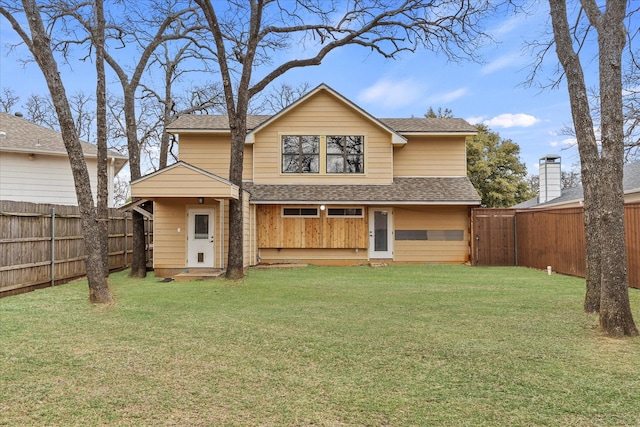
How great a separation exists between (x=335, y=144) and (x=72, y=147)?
9.58 metres

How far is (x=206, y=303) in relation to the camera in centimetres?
782

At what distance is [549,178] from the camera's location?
2134 cm

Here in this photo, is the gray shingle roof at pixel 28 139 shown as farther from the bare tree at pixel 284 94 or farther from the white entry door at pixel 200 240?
the bare tree at pixel 284 94

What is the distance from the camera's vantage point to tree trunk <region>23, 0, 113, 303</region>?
7.14 m

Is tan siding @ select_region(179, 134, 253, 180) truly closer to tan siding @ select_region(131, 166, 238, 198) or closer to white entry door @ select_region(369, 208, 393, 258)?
tan siding @ select_region(131, 166, 238, 198)

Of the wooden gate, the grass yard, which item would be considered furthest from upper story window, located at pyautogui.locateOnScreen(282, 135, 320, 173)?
the grass yard

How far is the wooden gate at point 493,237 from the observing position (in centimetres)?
1495

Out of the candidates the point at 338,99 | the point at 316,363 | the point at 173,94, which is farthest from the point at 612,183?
the point at 173,94

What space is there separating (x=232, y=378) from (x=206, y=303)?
163 inches

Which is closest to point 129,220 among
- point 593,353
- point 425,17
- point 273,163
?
A: point 273,163

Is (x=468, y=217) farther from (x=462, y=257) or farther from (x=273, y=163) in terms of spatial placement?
(x=273, y=163)

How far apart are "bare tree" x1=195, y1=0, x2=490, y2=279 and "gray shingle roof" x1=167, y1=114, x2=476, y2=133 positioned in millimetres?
2516

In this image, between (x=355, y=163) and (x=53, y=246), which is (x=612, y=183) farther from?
(x=53, y=246)

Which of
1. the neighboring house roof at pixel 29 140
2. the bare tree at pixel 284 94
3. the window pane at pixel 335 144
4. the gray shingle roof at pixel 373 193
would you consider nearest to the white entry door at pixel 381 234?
the gray shingle roof at pixel 373 193
